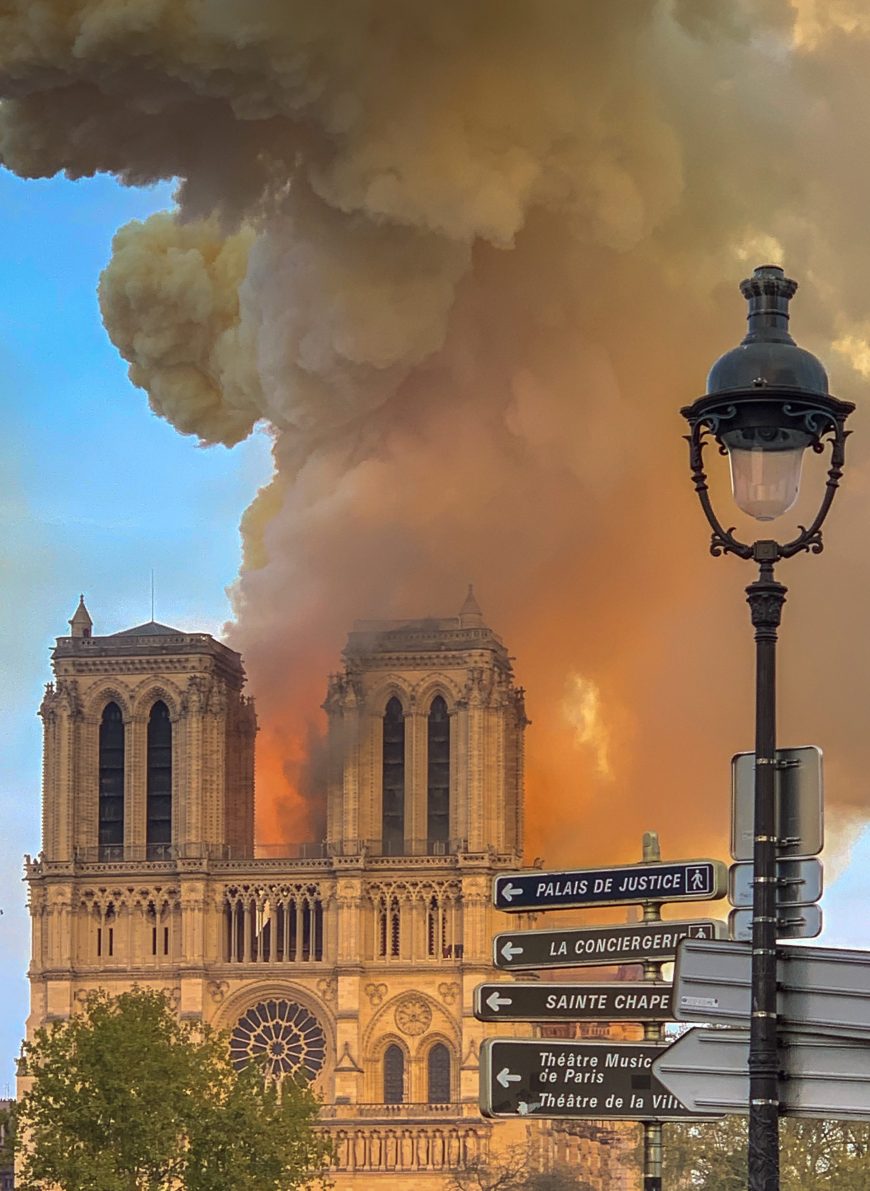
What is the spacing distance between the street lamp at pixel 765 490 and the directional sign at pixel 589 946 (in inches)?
217

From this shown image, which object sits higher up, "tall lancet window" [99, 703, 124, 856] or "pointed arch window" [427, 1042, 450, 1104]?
"tall lancet window" [99, 703, 124, 856]

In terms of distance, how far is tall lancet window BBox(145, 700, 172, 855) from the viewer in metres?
145

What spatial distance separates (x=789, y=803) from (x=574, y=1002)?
584 centimetres

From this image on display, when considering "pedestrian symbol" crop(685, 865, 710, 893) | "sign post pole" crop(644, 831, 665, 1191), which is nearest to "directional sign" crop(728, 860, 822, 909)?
"pedestrian symbol" crop(685, 865, 710, 893)

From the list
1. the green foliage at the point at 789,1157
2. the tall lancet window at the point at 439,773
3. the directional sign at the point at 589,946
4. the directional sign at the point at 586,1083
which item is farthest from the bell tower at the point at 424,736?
the directional sign at the point at 586,1083

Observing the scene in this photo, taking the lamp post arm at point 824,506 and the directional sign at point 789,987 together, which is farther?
the lamp post arm at point 824,506

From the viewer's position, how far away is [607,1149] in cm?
15750

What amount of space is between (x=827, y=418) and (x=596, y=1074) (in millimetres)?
7213

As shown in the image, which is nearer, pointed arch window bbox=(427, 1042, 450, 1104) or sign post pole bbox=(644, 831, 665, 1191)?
sign post pole bbox=(644, 831, 665, 1191)

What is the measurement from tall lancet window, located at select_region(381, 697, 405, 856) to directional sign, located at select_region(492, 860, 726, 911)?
113795 mm

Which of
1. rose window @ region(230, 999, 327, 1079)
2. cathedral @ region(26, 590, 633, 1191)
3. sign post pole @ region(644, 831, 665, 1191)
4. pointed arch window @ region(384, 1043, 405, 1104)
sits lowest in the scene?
sign post pole @ region(644, 831, 665, 1191)

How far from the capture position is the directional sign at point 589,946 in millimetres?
27469

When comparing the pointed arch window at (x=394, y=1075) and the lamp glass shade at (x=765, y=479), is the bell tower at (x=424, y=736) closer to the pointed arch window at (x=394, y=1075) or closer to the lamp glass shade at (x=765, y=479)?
the pointed arch window at (x=394, y=1075)

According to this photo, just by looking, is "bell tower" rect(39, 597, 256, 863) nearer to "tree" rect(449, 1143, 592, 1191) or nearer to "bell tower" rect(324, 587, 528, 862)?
"bell tower" rect(324, 587, 528, 862)
